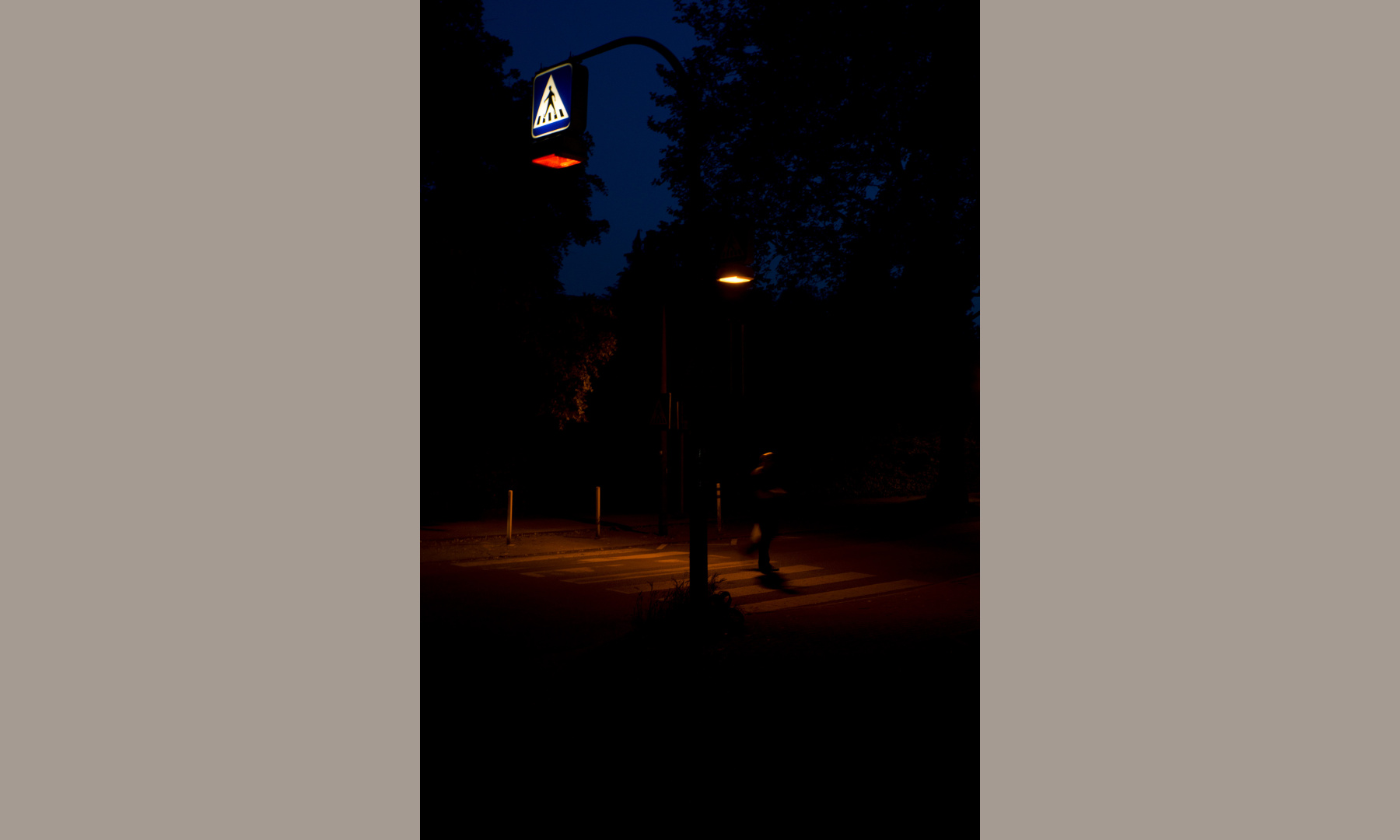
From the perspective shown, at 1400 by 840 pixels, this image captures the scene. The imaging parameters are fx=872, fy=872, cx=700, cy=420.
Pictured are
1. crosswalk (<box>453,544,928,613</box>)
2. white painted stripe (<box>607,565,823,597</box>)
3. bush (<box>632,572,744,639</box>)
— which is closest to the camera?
bush (<box>632,572,744,639</box>)

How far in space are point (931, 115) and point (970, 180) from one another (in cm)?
210

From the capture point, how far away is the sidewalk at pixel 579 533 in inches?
630

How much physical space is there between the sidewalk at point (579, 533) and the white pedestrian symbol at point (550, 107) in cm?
815

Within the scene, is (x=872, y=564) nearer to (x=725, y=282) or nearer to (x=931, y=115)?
(x=725, y=282)

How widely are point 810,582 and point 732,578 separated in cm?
112

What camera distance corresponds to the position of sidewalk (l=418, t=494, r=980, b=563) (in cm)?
1600

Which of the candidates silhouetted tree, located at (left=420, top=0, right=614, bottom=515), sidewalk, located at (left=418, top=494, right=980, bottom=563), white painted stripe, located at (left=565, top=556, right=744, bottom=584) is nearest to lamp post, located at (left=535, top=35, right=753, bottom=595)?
white painted stripe, located at (left=565, top=556, right=744, bottom=584)

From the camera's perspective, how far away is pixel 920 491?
101ft

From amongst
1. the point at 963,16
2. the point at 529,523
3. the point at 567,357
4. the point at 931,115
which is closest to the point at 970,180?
the point at 931,115

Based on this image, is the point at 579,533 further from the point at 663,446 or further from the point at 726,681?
the point at 726,681

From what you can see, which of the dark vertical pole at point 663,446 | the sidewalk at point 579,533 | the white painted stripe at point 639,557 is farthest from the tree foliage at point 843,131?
the white painted stripe at point 639,557

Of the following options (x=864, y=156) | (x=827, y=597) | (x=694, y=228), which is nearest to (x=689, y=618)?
(x=827, y=597)

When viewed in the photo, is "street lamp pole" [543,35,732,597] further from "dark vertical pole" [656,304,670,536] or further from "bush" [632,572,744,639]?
"dark vertical pole" [656,304,670,536]

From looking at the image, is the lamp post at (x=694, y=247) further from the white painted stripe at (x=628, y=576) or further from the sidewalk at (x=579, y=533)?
the sidewalk at (x=579, y=533)
